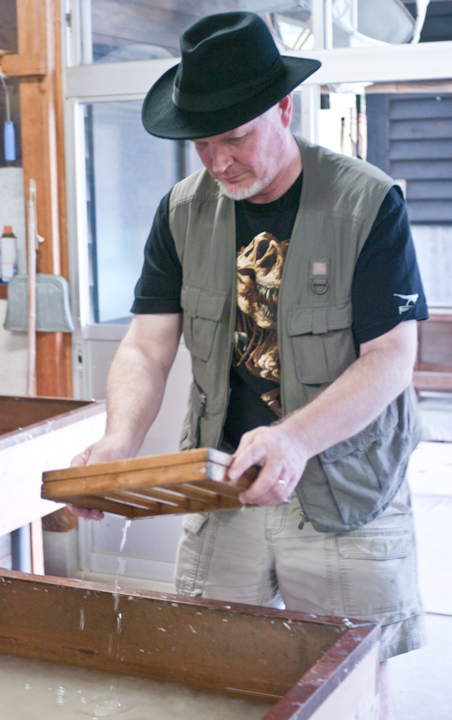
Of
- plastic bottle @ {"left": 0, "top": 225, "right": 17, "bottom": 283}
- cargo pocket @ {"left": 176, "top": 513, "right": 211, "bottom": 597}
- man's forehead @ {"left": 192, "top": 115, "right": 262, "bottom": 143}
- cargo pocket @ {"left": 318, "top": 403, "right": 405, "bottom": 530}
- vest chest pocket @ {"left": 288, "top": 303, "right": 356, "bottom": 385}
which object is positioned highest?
man's forehead @ {"left": 192, "top": 115, "right": 262, "bottom": 143}

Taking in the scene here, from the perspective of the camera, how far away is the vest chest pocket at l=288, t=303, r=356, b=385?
1596 millimetres

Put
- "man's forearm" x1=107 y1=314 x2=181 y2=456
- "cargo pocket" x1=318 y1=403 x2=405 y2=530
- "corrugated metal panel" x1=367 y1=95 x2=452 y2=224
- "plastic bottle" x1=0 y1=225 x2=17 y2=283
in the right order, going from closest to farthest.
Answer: "cargo pocket" x1=318 y1=403 x2=405 y2=530 < "man's forearm" x1=107 y1=314 x2=181 y2=456 < "plastic bottle" x1=0 y1=225 x2=17 y2=283 < "corrugated metal panel" x1=367 y1=95 x2=452 y2=224

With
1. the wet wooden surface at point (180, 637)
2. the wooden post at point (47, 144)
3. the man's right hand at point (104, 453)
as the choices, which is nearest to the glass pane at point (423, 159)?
the wooden post at point (47, 144)

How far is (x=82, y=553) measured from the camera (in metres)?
3.69

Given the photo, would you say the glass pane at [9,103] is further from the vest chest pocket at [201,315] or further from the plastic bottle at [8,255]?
the vest chest pocket at [201,315]

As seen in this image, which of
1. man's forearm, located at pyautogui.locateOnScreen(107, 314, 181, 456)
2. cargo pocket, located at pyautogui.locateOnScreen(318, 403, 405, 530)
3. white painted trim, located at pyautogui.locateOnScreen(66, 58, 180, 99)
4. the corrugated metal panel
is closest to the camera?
cargo pocket, located at pyautogui.locateOnScreen(318, 403, 405, 530)

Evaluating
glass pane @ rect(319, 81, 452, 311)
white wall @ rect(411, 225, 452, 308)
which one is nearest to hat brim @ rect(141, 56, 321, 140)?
glass pane @ rect(319, 81, 452, 311)

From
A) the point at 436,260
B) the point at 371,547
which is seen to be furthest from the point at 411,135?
the point at 371,547

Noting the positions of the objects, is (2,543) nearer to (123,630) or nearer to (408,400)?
(123,630)

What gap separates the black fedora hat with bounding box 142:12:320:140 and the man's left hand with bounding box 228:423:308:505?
1.97 ft

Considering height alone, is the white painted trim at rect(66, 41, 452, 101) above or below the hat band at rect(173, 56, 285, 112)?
above

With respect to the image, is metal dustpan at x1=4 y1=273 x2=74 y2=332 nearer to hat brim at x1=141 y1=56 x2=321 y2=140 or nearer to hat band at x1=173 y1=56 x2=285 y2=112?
hat brim at x1=141 y1=56 x2=321 y2=140

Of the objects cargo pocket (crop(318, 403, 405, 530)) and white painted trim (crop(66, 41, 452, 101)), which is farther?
white painted trim (crop(66, 41, 452, 101))

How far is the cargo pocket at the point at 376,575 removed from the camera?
156cm
